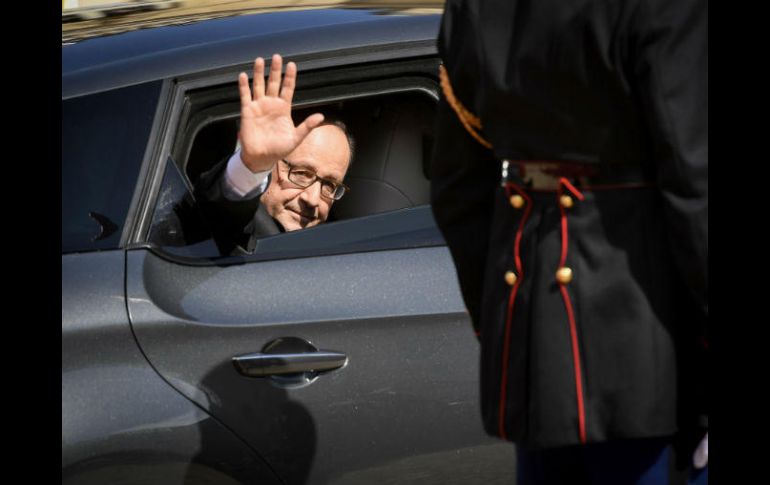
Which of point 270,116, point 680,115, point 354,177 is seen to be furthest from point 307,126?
point 680,115

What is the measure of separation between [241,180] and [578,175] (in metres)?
1.18

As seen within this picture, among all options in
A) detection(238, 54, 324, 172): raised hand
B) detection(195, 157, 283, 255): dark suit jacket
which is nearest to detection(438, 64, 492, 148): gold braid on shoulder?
detection(238, 54, 324, 172): raised hand

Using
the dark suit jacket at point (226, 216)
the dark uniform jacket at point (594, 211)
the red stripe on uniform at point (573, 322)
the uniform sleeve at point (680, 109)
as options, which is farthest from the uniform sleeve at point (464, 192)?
the dark suit jacket at point (226, 216)

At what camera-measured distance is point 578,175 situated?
2.15 meters

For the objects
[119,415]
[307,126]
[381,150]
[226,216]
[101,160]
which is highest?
[307,126]

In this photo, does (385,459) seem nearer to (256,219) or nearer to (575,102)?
(256,219)

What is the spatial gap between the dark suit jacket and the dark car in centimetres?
4

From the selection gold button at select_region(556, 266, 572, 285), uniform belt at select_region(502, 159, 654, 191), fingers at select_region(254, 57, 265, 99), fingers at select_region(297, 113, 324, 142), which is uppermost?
uniform belt at select_region(502, 159, 654, 191)

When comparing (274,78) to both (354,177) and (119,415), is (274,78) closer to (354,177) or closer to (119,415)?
(119,415)

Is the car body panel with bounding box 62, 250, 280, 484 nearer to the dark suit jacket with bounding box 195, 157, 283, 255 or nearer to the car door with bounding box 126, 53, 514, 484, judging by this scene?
the car door with bounding box 126, 53, 514, 484

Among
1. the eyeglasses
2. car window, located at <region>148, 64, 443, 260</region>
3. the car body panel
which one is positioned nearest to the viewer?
the car body panel

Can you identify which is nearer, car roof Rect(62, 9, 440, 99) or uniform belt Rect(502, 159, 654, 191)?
uniform belt Rect(502, 159, 654, 191)

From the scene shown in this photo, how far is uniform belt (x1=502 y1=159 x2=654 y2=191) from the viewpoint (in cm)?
211

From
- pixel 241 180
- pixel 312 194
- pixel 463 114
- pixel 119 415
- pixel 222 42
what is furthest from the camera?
pixel 312 194
